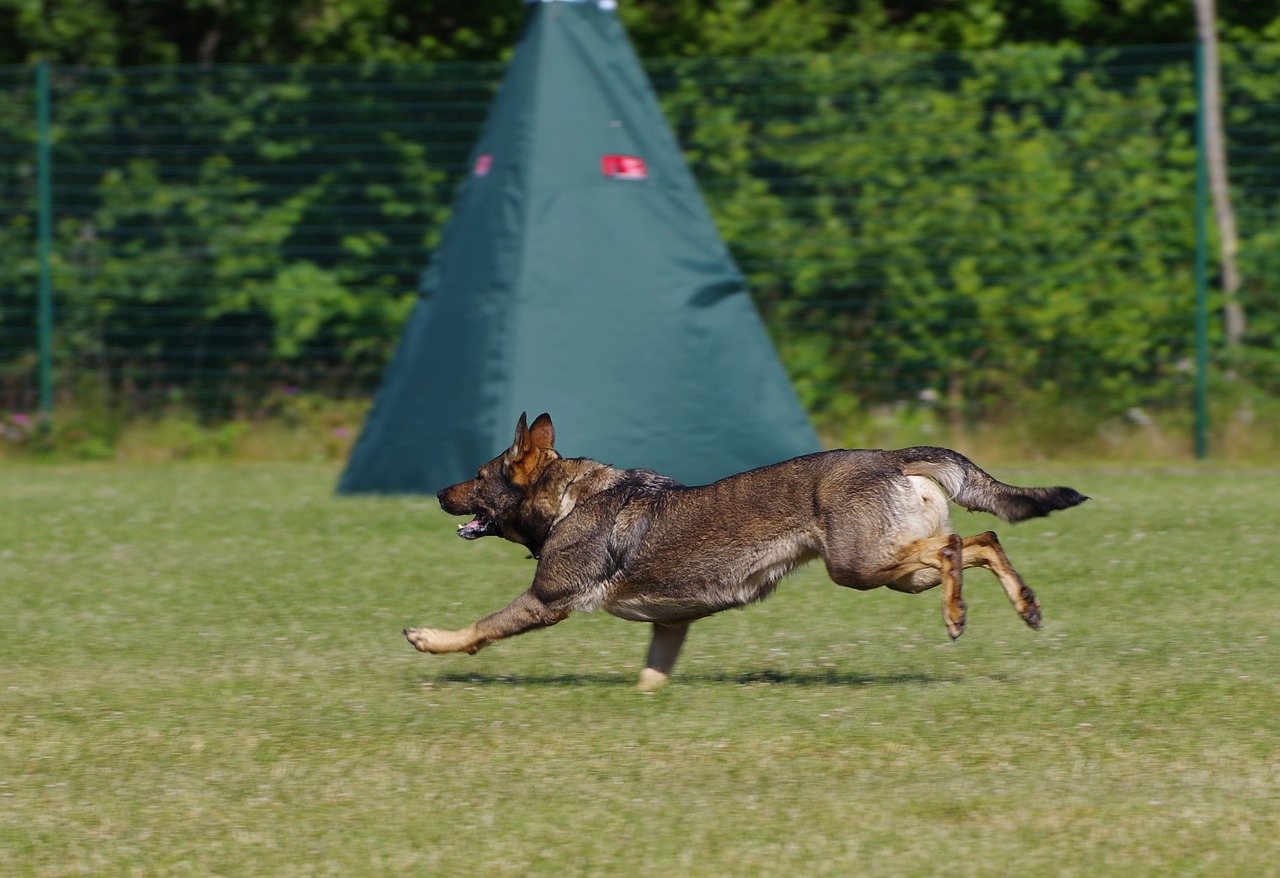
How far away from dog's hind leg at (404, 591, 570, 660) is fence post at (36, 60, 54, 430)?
30.6 feet

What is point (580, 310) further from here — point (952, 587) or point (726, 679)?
point (952, 587)

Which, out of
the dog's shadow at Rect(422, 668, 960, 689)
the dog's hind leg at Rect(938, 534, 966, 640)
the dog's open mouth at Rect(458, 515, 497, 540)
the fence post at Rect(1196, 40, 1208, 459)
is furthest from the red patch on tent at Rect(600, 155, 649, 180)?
the dog's hind leg at Rect(938, 534, 966, 640)

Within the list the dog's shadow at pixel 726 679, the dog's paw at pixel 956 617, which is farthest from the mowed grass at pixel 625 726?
the dog's paw at pixel 956 617

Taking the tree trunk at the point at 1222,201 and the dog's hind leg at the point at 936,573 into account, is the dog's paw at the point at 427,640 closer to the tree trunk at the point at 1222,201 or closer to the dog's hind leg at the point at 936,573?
the dog's hind leg at the point at 936,573

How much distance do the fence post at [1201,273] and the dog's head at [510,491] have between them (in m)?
8.58

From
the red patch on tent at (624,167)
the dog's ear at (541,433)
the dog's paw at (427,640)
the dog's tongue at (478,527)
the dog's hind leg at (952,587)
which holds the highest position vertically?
the red patch on tent at (624,167)

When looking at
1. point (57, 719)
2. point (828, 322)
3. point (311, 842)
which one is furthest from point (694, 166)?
point (311, 842)

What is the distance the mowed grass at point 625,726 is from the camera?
14.9 feet

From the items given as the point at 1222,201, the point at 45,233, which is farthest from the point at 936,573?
the point at 45,233

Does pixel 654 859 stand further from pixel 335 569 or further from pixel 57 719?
pixel 335 569

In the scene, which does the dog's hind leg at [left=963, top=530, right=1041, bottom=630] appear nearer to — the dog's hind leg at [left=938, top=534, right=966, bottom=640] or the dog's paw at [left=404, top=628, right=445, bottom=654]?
the dog's hind leg at [left=938, top=534, right=966, bottom=640]

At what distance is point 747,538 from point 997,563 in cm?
81

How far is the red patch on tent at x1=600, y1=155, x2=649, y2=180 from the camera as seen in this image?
11.6m

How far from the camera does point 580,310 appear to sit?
37.3 feet
